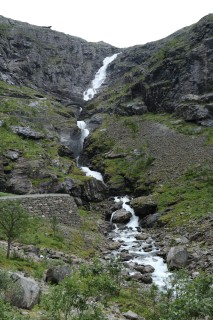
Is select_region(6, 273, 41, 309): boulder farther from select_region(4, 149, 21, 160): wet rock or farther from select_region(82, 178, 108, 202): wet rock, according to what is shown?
select_region(4, 149, 21, 160): wet rock

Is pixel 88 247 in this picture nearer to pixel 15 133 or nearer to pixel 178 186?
pixel 178 186

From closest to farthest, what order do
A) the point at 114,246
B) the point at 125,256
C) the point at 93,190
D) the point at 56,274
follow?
1. the point at 56,274
2. the point at 125,256
3. the point at 114,246
4. the point at 93,190

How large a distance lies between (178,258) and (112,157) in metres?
39.5

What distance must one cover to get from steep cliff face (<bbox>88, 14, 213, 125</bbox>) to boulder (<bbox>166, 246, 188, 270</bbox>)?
46.2 meters

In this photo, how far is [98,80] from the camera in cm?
13700

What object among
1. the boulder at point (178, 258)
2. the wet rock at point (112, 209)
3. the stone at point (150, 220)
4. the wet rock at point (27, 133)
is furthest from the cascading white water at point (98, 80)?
the boulder at point (178, 258)

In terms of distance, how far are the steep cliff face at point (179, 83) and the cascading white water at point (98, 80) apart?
564 inches

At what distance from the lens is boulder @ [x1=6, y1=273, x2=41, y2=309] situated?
47.5ft

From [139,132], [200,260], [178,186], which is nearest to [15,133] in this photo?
[139,132]

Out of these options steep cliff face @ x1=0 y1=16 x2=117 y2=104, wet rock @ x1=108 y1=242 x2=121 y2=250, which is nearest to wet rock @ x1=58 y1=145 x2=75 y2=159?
wet rock @ x1=108 y1=242 x2=121 y2=250

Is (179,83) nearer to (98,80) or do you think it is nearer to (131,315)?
(98,80)

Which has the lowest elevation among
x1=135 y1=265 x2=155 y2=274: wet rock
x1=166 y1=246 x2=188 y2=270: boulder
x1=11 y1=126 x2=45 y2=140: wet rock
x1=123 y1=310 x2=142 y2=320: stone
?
x1=135 y1=265 x2=155 y2=274: wet rock

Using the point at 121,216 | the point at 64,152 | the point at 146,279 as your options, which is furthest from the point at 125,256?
the point at 64,152

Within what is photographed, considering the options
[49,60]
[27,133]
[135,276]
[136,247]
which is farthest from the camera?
[49,60]
